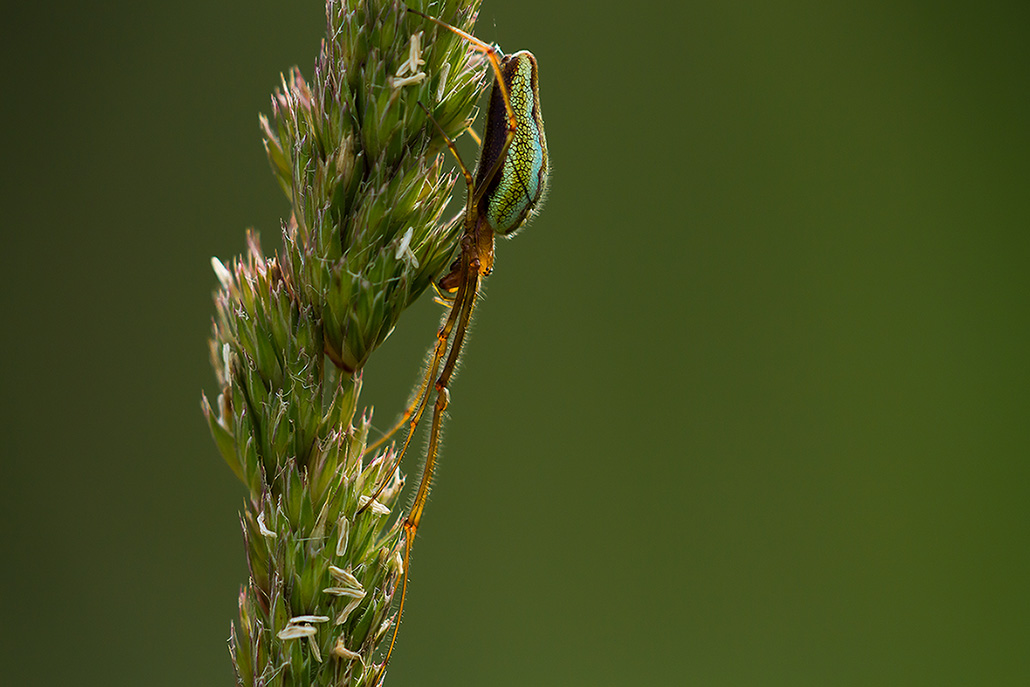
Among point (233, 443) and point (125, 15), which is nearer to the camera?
point (233, 443)

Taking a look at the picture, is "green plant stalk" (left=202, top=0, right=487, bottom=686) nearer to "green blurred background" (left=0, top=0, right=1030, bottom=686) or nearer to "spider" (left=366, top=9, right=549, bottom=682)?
"spider" (left=366, top=9, right=549, bottom=682)

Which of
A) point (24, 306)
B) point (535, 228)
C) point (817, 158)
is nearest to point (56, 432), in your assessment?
point (24, 306)

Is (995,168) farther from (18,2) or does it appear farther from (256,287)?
(18,2)

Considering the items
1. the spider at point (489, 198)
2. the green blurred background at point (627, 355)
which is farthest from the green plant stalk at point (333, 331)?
the green blurred background at point (627, 355)

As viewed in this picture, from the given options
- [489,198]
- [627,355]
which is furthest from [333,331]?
[627,355]

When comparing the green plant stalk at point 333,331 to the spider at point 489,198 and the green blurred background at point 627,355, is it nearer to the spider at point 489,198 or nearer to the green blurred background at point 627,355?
the spider at point 489,198

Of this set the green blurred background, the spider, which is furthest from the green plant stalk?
the green blurred background

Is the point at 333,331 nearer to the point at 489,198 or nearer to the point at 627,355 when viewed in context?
the point at 489,198
